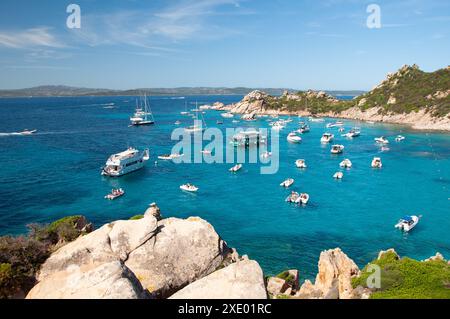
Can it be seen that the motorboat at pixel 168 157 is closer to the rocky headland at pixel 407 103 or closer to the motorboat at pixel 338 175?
the motorboat at pixel 338 175

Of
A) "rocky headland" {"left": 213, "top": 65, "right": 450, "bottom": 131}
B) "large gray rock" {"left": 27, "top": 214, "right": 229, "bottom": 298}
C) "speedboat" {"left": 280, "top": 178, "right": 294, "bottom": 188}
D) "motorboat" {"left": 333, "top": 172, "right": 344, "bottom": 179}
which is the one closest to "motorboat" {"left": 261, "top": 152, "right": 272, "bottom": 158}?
"motorboat" {"left": 333, "top": 172, "right": 344, "bottom": 179}

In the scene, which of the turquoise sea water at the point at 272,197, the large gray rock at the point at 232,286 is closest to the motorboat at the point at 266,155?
the turquoise sea water at the point at 272,197

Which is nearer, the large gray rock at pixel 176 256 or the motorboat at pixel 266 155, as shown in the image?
the large gray rock at pixel 176 256

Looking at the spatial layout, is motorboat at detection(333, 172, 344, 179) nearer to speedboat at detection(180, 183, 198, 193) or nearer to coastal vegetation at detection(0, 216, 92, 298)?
speedboat at detection(180, 183, 198, 193)

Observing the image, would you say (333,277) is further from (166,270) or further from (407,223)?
(407,223)

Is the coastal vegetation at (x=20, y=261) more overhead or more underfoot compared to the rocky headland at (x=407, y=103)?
more underfoot

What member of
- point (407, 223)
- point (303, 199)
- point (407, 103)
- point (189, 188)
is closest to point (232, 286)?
point (407, 223)
